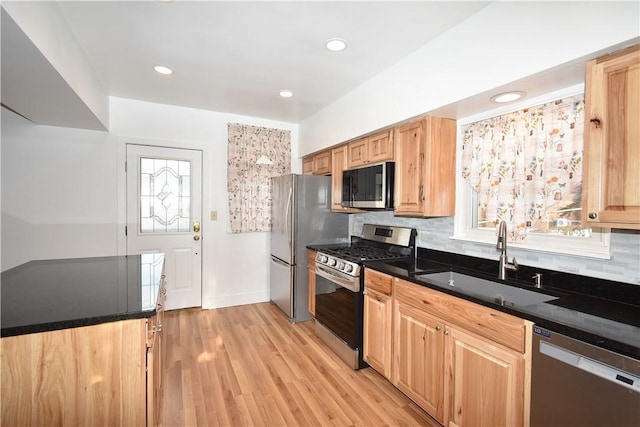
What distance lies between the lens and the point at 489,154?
7.37ft

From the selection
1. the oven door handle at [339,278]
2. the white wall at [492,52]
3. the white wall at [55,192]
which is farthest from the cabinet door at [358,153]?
the white wall at [55,192]

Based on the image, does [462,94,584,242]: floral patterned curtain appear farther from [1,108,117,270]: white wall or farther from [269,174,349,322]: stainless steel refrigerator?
[1,108,117,270]: white wall

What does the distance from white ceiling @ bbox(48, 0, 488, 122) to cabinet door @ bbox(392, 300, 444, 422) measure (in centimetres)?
187

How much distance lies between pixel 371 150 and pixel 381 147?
0.49 feet

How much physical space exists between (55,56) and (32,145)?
1.92m

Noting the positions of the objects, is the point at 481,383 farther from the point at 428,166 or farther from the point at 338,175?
the point at 338,175

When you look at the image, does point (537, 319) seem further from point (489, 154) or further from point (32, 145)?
point (32, 145)

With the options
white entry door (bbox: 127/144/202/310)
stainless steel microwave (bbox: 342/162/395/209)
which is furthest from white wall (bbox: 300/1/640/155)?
white entry door (bbox: 127/144/202/310)

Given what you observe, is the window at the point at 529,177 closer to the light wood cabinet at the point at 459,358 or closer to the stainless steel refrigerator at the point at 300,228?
the light wood cabinet at the point at 459,358

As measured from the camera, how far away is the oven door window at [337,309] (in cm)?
259

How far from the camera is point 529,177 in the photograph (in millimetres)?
1996

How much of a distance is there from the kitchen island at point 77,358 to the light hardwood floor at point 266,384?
803mm

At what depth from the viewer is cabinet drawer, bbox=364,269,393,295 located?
7.43 ft

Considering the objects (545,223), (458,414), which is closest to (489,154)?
(545,223)
